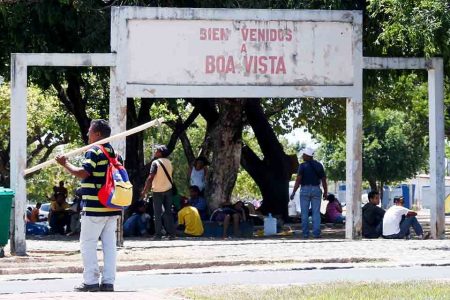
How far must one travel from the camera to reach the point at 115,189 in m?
11.2

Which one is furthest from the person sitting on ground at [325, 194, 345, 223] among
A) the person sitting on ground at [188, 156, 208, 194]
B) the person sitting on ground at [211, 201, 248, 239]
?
the person sitting on ground at [211, 201, 248, 239]

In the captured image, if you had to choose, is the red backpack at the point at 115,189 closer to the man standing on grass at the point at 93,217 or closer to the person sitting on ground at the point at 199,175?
the man standing on grass at the point at 93,217

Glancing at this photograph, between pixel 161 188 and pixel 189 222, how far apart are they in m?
1.62

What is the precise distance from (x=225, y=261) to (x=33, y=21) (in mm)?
10506

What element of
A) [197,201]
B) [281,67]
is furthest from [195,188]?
[281,67]

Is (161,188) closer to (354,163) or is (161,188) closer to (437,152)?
(354,163)

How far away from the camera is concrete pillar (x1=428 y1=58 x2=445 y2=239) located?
19938mm

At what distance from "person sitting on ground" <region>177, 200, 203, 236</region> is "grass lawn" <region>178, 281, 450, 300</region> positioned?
34.1 ft

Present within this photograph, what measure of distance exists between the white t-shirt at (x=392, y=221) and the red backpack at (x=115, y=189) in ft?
32.6

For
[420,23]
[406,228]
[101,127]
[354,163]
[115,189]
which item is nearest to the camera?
[115,189]

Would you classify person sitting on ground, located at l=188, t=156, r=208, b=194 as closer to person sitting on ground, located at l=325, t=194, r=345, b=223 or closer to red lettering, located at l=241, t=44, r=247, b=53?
person sitting on ground, located at l=325, t=194, r=345, b=223

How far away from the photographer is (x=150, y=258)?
1555 cm

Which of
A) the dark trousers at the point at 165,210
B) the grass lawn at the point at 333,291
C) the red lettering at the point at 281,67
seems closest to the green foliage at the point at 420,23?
the red lettering at the point at 281,67

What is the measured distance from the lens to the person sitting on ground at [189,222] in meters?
21.9
